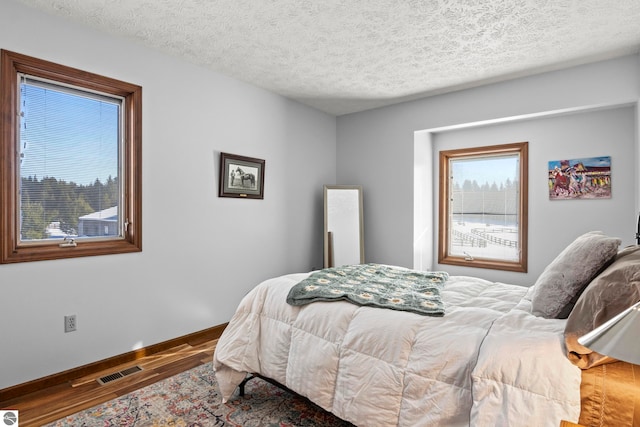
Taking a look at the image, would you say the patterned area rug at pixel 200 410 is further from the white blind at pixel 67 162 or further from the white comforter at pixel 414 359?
the white blind at pixel 67 162

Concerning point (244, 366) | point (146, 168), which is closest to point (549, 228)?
point (244, 366)

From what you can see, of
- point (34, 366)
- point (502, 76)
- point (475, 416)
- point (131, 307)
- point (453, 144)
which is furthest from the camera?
point (453, 144)

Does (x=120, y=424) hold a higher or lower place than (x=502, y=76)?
lower

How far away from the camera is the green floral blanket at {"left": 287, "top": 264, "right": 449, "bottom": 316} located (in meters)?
1.89

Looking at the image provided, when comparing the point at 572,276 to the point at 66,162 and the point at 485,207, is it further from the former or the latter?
the point at 66,162

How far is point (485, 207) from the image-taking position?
4270 millimetres

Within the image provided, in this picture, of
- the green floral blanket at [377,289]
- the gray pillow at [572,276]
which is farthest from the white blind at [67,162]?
the gray pillow at [572,276]

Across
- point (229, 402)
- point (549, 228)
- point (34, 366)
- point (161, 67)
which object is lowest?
point (229, 402)

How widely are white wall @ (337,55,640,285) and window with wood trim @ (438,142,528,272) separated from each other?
0.11 metres

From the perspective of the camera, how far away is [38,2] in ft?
7.66

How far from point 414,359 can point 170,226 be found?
8.08 feet

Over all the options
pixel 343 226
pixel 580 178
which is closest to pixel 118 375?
pixel 343 226

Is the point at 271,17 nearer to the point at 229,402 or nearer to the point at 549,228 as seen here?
the point at 229,402

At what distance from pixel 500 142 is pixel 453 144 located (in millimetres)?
557
